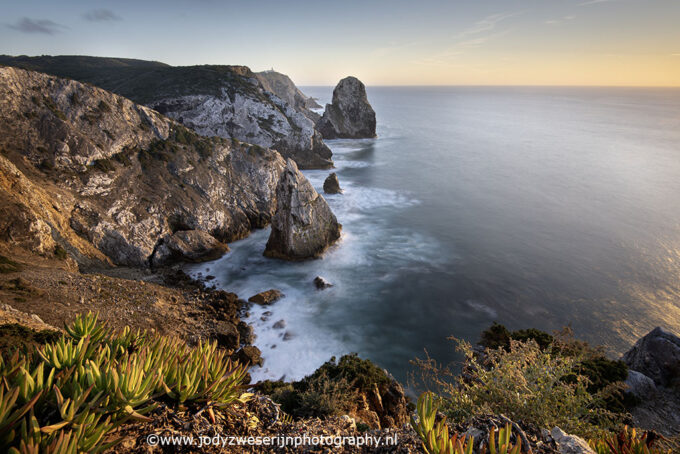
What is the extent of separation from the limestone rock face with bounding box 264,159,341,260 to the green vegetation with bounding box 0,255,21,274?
15671 mm

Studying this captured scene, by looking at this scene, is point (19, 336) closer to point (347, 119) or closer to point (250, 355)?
point (250, 355)

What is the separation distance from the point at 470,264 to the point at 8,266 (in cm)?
3071

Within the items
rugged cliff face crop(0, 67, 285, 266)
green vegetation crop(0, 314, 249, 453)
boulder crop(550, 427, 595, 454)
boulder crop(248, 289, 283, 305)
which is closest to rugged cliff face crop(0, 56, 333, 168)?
rugged cliff face crop(0, 67, 285, 266)

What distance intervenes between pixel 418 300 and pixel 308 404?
16306 mm

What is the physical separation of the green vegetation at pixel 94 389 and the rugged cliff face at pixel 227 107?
5452 centimetres

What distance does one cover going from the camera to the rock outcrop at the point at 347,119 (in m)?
89.7

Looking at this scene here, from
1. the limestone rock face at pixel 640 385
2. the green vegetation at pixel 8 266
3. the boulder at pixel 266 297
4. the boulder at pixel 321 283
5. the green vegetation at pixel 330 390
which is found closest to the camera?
the green vegetation at pixel 330 390

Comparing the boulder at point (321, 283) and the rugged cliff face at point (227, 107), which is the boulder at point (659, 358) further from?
the rugged cliff face at point (227, 107)

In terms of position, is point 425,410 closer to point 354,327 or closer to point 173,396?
point 173,396

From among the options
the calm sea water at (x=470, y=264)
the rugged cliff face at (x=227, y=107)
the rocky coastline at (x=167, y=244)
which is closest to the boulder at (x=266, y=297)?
the rocky coastline at (x=167, y=244)

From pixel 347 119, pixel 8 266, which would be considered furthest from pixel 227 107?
pixel 8 266

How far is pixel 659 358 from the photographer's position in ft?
44.5

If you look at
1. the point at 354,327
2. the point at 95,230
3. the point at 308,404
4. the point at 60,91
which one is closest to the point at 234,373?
the point at 308,404

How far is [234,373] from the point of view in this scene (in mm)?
4152
